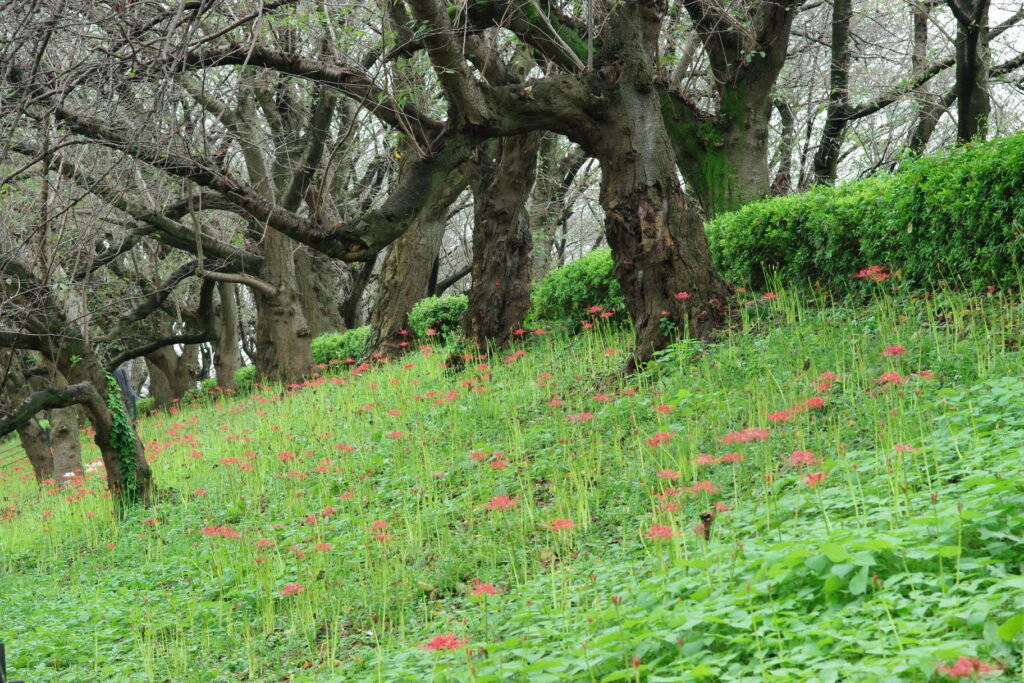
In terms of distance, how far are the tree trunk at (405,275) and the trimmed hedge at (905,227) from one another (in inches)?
262

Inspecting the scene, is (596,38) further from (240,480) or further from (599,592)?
(599,592)

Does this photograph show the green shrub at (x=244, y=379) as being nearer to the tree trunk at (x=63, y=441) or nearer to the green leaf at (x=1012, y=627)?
the tree trunk at (x=63, y=441)

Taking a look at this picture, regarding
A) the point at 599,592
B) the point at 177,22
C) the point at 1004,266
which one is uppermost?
the point at 177,22

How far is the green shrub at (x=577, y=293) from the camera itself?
10.7 metres

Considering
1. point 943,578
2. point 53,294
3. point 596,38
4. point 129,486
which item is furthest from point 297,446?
point 943,578

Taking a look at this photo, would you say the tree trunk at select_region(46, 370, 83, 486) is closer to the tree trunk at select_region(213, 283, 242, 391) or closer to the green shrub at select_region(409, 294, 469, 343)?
the green shrub at select_region(409, 294, 469, 343)

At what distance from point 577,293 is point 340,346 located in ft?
25.6

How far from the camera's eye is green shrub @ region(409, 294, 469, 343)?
14.1m

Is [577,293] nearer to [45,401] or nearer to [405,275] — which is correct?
[405,275]

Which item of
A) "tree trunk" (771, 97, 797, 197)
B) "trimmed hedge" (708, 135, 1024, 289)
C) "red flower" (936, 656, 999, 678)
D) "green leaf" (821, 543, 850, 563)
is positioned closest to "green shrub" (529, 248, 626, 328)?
"trimmed hedge" (708, 135, 1024, 289)

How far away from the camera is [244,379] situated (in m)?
21.0

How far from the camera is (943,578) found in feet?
10.1

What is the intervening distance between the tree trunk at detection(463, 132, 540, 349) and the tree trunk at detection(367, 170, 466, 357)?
371 cm

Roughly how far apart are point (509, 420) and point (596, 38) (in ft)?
13.9
